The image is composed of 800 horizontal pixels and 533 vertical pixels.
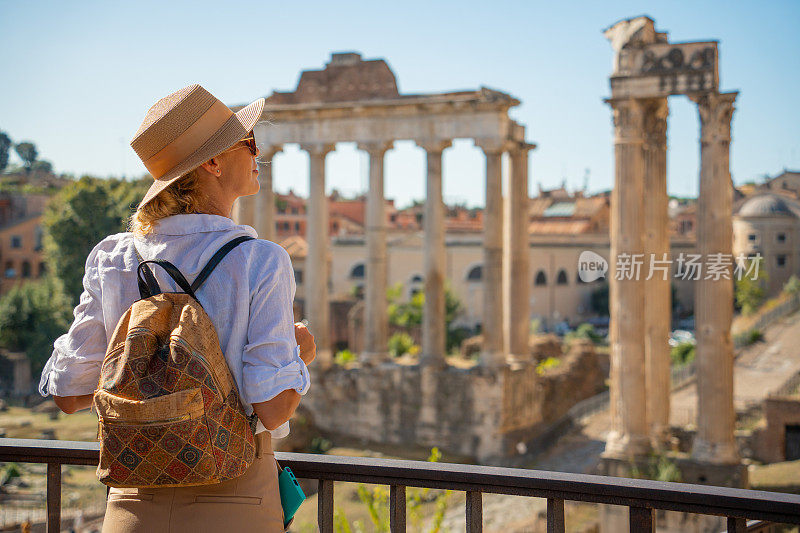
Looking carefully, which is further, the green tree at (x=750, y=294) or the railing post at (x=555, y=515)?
the green tree at (x=750, y=294)

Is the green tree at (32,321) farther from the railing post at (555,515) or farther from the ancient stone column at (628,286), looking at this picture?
the railing post at (555,515)

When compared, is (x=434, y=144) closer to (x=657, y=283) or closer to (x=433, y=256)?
(x=433, y=256)

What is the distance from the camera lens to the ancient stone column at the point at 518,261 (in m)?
26.0

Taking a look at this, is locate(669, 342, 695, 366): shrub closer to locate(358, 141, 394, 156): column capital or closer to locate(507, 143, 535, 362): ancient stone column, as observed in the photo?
locate(507, 143, 535, 362): ancient stone column

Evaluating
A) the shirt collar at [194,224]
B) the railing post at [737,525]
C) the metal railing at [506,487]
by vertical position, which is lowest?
the railing post at [737,525]

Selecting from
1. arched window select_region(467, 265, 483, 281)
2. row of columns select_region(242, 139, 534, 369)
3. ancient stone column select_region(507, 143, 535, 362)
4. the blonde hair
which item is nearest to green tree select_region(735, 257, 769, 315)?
arched window select_region(467, 265, 483, 281)

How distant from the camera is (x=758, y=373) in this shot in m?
36.7

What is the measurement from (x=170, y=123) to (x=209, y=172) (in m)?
0.21

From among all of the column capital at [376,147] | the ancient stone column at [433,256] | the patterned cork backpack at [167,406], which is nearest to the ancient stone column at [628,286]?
the ancient stone column at [433,256]

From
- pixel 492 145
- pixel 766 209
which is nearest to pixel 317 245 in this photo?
pixel 492 145

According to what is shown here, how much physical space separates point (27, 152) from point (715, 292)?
78.9 meters

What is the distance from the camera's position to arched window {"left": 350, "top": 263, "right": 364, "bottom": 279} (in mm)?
60469

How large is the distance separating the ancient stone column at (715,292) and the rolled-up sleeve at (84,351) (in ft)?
52.1

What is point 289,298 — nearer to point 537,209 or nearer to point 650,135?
point 650,135
